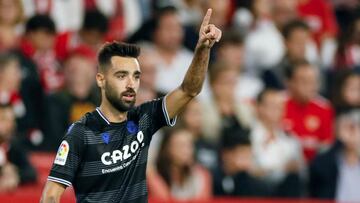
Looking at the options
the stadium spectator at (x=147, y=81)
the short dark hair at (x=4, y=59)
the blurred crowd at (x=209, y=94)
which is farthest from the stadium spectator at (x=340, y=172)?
the short dark hair at (x=4, y=59)

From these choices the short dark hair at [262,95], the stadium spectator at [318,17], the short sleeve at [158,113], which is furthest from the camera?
the stadium spectator at [318,17]

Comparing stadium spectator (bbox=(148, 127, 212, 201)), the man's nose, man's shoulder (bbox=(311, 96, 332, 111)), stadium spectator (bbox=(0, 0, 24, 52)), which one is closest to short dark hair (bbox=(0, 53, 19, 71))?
stadium spectator (bbox=(0, 0, 24, 52))

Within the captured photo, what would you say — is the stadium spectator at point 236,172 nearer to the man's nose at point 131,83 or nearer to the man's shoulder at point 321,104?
the man's shoulder at point 321,104

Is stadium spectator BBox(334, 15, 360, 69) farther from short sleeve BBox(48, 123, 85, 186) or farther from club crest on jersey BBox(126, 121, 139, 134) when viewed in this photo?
short sleeve BBox(48, 123, 85, 186)

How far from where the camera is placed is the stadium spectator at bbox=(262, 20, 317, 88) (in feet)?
41.9

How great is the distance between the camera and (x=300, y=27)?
1306 centimetres

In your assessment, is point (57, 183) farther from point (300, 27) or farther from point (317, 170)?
point (300, 27)

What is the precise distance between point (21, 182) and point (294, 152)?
9.86 ft

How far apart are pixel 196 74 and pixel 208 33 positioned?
34 cm

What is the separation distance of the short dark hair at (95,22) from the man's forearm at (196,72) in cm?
505

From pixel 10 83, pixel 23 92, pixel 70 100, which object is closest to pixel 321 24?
pixel 70 100

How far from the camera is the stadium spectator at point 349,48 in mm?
13766

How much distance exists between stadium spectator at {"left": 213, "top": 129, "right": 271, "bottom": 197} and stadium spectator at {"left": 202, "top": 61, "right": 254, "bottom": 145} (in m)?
0.16

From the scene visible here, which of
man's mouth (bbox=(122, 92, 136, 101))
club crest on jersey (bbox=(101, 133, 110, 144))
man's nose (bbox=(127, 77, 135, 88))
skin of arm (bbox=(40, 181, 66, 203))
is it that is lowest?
skin of arm (bbox=(40, 181, 66, 203))
